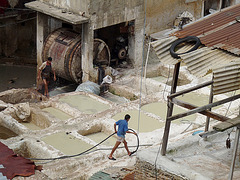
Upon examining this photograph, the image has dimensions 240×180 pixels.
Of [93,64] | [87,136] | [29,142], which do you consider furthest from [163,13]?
[29,142]

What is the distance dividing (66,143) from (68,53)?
4.98 metres

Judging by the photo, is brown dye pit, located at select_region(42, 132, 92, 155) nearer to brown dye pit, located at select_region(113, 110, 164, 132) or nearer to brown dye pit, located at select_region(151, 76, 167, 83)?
brown dye pit, located at select_region(113, 110, 164, 132)

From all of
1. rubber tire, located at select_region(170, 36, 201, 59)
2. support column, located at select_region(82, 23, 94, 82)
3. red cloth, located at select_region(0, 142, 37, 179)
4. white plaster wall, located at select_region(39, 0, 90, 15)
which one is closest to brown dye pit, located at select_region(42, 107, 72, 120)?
support column, located at select_region(82, 23, 94, 82)

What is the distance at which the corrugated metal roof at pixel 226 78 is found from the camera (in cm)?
666

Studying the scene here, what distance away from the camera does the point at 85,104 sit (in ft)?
46.4

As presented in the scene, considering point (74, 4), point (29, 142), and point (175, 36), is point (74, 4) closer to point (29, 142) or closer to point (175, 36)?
point (29, 142)

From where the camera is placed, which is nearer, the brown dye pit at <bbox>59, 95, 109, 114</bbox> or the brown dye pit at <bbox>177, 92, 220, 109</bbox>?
the brown dye pit at <bbox>59, 95, 109, 114</bbox>

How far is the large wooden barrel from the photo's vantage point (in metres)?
15.8

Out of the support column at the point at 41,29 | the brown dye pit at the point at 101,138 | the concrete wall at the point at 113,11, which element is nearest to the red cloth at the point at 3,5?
the support column at the point at 41,29

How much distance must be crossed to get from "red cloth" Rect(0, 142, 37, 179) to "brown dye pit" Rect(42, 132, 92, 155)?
149 cm

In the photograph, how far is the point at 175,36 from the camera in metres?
8.10

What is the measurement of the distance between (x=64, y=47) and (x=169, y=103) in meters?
8.61

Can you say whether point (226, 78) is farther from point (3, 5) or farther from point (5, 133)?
point (3, 5)

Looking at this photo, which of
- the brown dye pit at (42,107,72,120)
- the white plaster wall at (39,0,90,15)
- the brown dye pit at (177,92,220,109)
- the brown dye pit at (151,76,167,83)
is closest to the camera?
the brown dye pit at (42,107,72,120)
